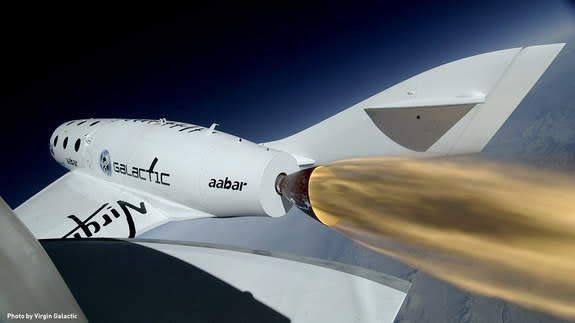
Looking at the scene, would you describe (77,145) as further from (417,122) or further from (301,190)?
(417,122)

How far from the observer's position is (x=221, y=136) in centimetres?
453

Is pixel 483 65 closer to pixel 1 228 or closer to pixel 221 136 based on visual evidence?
pixel 221 136

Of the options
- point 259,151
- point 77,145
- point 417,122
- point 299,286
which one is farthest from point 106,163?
point 417,122

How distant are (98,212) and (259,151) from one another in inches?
131

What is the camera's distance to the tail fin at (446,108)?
308 cm

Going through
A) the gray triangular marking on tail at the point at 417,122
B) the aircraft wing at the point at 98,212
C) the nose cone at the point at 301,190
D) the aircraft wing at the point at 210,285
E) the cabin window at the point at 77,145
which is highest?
the gray triangular marking on tail at the point at 417,122

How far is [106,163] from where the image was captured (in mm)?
5477

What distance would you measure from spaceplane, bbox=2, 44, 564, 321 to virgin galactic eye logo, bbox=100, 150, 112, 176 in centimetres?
2

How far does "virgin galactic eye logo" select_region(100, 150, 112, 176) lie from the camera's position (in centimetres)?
542

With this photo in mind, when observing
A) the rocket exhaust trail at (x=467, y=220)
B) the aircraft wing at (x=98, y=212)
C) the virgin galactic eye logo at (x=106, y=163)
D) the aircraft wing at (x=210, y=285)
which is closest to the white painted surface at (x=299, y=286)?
the aircraft wing at (x=210, y=285)

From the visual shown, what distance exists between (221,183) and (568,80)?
10572 cm

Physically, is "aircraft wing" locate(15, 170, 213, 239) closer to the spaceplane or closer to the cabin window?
the spaceplane

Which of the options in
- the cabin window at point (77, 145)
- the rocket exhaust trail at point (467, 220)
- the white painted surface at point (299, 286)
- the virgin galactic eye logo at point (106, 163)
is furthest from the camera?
the cabin window at point (77, 145)

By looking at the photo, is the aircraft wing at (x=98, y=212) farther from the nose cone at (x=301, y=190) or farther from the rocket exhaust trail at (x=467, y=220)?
the rocket exhaust trail at (x=467, y=220)
